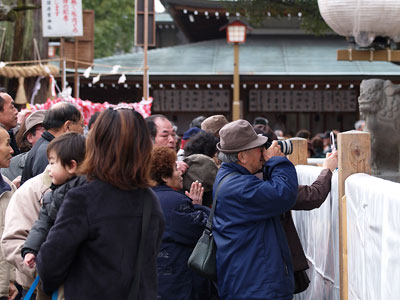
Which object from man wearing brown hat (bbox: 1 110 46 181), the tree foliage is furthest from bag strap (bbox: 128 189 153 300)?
the tree foliage

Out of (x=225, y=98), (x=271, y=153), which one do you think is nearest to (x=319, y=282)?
(x=271, y=153)

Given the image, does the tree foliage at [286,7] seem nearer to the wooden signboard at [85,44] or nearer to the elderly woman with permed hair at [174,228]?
the elderly woman with permed hair at [174,228]

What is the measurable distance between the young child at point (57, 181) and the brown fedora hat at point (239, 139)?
3.23ft

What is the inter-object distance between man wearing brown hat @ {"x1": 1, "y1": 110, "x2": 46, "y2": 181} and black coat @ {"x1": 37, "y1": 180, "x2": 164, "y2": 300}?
8.76 ft

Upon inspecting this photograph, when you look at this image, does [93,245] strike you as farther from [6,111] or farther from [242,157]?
[6,111]

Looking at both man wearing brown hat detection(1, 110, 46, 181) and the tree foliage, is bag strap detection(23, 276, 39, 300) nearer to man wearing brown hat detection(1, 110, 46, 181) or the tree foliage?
man wearing brown hat detection(1, 110, 46, 181)

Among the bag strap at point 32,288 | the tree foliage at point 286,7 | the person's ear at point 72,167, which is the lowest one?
the bag strap at point 32,288

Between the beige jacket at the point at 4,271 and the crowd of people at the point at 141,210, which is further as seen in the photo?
the beige jacket at the point at 4,271

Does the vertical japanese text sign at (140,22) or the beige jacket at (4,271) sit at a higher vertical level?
the vertical japanese text sign at (140,22)

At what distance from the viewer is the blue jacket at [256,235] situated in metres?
3.59

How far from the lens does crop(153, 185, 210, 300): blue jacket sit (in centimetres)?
402

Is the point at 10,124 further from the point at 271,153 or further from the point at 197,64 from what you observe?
the point at 197,64

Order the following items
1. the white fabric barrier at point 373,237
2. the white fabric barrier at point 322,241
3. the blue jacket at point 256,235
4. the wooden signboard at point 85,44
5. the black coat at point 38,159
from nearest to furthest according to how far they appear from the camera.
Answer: the white fabric barrier at point 373,237, the blue jacket at point 256,235, the white fabric barrier at point 322,241, the black coat at point 38,159, the wooden signboard at point 85,44

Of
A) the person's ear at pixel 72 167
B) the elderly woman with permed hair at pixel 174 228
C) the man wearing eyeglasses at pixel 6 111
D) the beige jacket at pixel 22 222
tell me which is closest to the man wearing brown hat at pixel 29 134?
the man wearing eyeglasses at pixel 6 111
